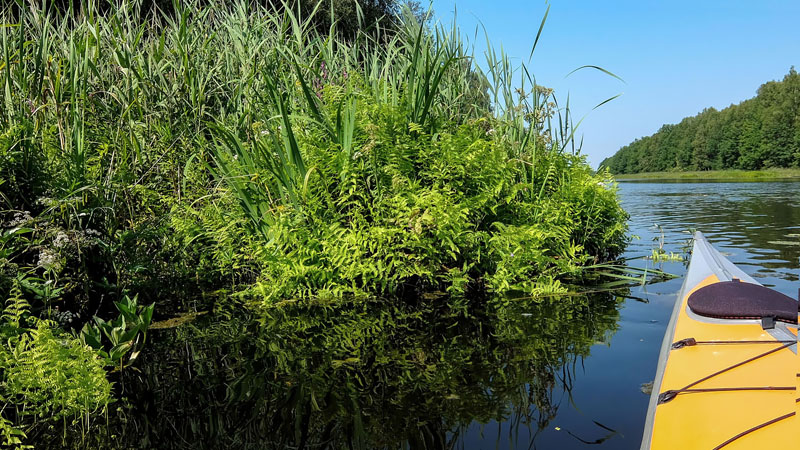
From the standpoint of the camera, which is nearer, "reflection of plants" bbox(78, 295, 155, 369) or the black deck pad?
the black deck pad

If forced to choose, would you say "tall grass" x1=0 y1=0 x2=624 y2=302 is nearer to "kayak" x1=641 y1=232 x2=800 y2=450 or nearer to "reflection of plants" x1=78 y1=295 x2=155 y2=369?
"reflection of plants" x1=78 y1=295 x2=155 y2=369

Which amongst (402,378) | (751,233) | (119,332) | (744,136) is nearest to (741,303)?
(402,378)

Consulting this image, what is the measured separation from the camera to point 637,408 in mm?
2926

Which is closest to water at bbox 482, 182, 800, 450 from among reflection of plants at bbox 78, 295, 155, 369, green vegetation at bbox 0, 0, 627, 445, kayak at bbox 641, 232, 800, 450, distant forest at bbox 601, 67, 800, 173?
kayak at bbox 641, 232, 800, 450

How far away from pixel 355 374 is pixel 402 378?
0.34m

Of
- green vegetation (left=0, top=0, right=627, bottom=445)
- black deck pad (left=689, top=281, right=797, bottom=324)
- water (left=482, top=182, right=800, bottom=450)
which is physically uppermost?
green vegetation (left=0, top=0, right=627, bottom=445)

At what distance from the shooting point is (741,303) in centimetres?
296

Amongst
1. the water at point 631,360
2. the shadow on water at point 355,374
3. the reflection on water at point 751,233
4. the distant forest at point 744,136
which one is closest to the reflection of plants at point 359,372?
the shadow on water at point 355,374

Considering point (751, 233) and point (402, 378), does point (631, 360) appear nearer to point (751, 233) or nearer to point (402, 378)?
point (402, 378)

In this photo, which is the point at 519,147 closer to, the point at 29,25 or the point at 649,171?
the point at 29,25

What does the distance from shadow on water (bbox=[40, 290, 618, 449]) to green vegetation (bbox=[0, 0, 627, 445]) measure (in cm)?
28

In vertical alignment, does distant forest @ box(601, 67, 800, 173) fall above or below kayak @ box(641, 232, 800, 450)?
above

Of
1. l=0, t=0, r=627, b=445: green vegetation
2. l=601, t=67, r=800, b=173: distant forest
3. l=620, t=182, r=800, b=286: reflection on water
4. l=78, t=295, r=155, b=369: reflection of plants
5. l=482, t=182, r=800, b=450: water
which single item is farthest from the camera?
l=601, t=67, r=800, b=173: distant forest

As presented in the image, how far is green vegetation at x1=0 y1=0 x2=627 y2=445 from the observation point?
4.23 metres
